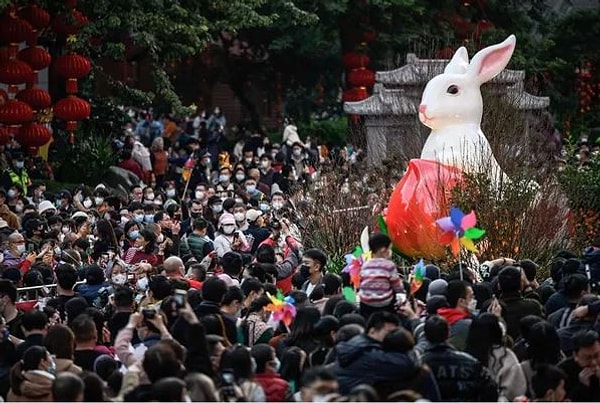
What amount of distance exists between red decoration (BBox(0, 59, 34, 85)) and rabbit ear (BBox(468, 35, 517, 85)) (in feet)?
31.0

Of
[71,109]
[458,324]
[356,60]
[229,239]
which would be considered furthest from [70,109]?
[458,324]

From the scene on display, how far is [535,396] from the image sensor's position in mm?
10672

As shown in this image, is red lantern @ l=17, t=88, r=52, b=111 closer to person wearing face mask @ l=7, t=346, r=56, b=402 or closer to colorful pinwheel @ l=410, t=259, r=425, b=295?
colorful pinwheel @ l=410, t=259, r=425, b=295

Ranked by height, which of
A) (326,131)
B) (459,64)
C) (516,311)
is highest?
(459,64)

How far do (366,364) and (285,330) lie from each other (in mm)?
2737

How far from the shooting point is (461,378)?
10.6m

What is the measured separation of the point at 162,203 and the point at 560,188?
7.08m

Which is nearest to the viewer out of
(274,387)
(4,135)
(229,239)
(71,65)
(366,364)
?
(366,364)

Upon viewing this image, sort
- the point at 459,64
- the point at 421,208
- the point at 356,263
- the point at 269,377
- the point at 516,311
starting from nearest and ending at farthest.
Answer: the point at 269,377
the point at 516,311
the point at 356,263
the point at 421,208
the point at 459,64

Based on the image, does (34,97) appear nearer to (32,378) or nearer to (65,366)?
(65,366)

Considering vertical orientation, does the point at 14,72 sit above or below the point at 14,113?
above

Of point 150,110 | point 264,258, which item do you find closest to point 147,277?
point 264,258

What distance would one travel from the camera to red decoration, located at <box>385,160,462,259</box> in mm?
18812

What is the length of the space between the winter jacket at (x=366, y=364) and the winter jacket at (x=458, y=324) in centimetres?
131
